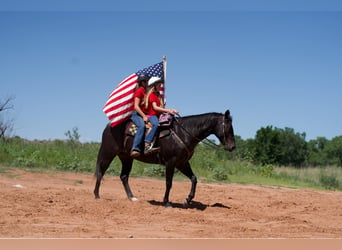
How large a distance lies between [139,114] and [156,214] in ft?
8.34

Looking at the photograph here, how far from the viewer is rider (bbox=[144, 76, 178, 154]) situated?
10117 mm

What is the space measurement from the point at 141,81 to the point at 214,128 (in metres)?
2.07

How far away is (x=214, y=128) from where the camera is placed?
1008 centimetres

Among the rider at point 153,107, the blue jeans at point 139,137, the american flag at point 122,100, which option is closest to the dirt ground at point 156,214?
the blue jeans at point 139,137

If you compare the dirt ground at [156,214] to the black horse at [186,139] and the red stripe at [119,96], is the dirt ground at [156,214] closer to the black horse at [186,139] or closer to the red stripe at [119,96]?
the black horse at [186,139]

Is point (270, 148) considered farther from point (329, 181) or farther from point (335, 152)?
point (329, 181)

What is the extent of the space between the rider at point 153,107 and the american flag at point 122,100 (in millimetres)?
532

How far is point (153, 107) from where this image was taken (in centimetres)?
1016

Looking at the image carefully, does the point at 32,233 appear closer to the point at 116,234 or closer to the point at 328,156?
the point at 116,234

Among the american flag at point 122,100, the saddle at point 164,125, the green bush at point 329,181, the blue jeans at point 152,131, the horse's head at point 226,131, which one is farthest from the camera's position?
the green bush at point 329,181

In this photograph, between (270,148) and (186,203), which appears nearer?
(186,203)

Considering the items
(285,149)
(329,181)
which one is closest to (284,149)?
(285,149)

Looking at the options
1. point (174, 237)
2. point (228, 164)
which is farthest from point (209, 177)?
point (174, 237)

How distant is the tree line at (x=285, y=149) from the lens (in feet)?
166
